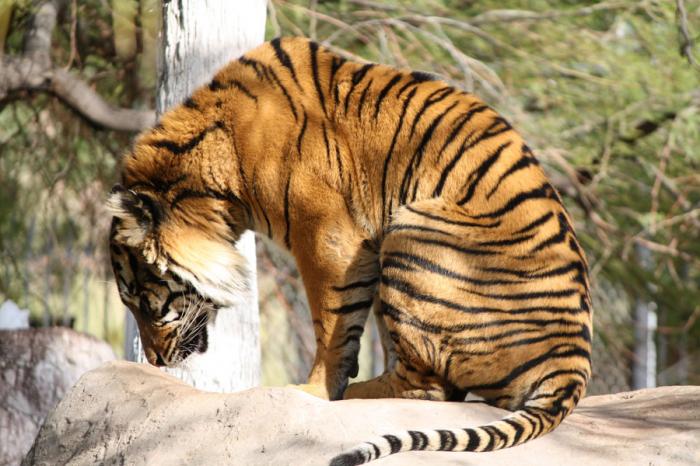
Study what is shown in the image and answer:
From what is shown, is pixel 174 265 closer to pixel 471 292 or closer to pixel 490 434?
pixel 471 292

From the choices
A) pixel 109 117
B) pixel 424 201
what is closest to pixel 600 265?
pixel 109 117

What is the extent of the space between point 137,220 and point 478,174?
5.23 ft

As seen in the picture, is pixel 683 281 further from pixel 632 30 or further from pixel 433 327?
pixel 433 327

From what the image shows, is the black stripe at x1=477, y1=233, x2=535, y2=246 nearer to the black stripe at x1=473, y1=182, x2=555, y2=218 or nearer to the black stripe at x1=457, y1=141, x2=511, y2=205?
the black stripe at x1=473, y1=182, x2=555, y2=218

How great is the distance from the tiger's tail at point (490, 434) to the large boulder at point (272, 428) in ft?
0.11

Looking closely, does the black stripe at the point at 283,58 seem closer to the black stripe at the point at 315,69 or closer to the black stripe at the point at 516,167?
the black stripe at the point at 315,69

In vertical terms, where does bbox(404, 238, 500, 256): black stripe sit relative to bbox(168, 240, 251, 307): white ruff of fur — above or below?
above

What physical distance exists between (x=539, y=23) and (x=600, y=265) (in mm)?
2357

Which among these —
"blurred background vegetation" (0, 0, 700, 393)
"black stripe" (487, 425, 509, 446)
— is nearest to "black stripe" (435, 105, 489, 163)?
"black stripe" (487, 425, 509, 446)

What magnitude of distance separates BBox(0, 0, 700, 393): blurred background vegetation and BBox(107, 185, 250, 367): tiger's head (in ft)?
11.0

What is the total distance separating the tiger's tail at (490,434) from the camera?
307 cm

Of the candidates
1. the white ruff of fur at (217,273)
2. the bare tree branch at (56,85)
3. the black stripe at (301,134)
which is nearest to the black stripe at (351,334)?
the white ruff of fur at (217,273)

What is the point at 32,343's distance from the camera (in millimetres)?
8047

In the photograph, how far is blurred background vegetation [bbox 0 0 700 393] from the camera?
808 centimetres
